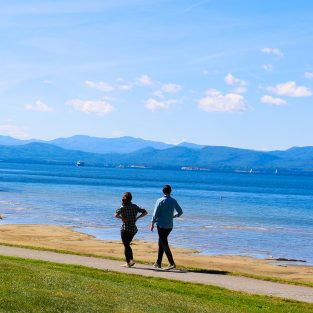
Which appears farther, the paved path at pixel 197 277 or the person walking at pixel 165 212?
the person walking at pixel 165 212

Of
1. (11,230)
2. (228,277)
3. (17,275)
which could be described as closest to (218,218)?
(11,230)

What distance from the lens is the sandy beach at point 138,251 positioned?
2159cm

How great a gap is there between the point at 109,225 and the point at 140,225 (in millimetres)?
2119

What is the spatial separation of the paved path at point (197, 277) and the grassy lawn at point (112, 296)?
670 mm

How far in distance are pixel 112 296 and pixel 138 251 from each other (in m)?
15.0

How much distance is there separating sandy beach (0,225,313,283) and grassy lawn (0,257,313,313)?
5816mm

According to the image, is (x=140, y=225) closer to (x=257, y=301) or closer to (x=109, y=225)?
(x=109, y=225)

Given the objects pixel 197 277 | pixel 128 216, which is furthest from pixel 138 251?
pixel 197 277

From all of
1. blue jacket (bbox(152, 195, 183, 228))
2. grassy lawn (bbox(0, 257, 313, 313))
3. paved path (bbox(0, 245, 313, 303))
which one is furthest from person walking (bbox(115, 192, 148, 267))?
grassy lawn (bbox(0, 257, 313, 313))

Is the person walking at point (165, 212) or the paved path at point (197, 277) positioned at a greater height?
the person walking at point (165, 212)

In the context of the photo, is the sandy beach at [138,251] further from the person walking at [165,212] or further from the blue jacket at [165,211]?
the blue jacket at [165,211]

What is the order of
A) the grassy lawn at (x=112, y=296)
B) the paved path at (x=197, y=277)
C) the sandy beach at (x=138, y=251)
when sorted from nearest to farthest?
the grassy lawn at (x=112, y=296) < the paved path at (x=197, y=277) < the sandy beach at (x=138, y=251)

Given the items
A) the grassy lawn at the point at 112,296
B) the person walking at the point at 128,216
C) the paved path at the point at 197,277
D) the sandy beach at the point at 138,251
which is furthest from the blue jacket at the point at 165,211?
the sandy beach at the point at 138,251

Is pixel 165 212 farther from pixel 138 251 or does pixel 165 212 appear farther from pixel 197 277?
pixel 138 251
